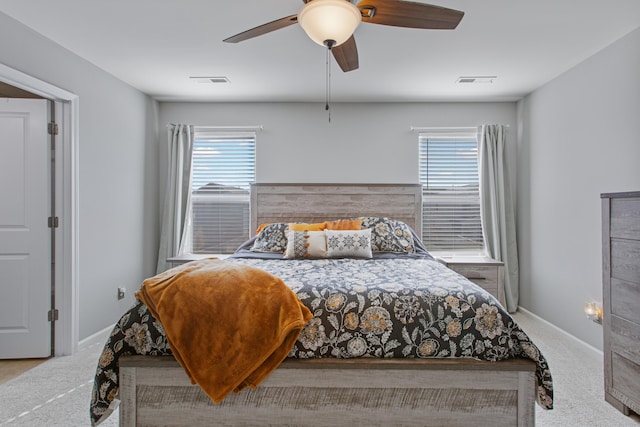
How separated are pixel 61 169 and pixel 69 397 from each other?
175 centimetres

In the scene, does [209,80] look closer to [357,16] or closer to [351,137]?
[351,137]

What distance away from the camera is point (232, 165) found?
4367 millimetres

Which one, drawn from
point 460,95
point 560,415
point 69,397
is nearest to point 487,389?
point 560,415

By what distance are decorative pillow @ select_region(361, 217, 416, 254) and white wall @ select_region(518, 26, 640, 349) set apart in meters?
1.45

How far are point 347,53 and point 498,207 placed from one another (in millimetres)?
2829

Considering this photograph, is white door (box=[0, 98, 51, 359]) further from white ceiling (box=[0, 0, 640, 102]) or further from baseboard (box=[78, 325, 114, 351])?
white ceiling (box=[0, 0, 640, 102])

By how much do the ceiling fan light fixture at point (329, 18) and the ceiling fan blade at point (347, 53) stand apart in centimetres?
30

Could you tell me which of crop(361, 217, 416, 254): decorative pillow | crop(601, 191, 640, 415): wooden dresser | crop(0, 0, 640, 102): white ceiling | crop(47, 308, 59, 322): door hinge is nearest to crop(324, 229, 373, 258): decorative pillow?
crop(361, 217, 416, 254): decorative pillow

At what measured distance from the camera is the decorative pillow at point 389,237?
3373 mm

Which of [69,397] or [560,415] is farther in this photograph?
[69,397]

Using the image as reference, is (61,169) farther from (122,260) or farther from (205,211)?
(205,211)

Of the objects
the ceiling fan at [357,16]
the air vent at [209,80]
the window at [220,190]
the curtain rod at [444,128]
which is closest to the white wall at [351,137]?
the curtain rod at [444,128]

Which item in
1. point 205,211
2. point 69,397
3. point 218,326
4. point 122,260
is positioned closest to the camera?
point 218,326

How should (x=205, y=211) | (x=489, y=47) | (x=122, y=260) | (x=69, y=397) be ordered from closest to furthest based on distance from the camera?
(x=69, y=397) < (x=489, y=47) < (x=122, y=260) < (x=205, y=211)
